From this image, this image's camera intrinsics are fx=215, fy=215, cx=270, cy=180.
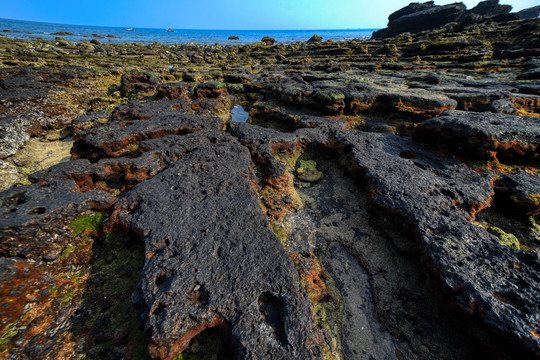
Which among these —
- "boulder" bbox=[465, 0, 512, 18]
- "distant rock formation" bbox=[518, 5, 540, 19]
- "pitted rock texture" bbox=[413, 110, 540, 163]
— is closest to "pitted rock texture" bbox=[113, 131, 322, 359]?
"pitted rock texture" bbox=[413, 110, 540, 163]

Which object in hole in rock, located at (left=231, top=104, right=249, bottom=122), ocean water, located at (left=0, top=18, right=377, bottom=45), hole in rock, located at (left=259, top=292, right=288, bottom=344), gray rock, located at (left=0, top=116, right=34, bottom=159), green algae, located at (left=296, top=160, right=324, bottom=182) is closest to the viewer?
hole in rock, located at (left=259, top=292, right=288, bottom=344)

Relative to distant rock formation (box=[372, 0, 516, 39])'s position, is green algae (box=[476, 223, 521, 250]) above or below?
A: below

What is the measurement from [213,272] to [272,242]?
2.34 ft

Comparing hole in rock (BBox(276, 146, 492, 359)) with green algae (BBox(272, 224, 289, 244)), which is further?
green algae (BBox(272, 224, 289, 244))

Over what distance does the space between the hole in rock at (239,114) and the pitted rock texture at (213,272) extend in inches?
202

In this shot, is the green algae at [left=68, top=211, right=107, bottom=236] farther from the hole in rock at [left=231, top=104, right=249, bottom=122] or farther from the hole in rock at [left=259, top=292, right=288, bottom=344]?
the hole in rock at [left=231, top=104, right=249, bottom=122]

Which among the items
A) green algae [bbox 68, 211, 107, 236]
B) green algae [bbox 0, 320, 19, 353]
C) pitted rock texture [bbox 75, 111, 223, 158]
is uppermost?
pitted rock texture [bbox 75, 111, 223, 158]

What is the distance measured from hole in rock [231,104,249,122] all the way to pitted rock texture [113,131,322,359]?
5.13 meters

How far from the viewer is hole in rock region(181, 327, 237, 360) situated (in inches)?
78.1

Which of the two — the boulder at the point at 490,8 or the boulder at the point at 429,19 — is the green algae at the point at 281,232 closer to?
the boulder at the point at 429,19

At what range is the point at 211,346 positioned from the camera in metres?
2.05

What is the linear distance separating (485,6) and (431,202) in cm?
7237

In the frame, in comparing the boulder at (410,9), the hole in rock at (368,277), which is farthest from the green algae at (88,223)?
the boulder at (410,9)

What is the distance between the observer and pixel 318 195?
4250mm
